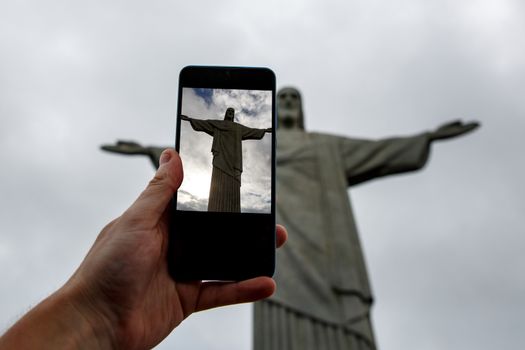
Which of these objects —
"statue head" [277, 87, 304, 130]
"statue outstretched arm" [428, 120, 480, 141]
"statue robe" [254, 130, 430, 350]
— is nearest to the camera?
"statue robe" [254, 130, 430, 350]

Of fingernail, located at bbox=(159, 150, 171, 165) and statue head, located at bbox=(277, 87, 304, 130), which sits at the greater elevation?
statue head, located at bbox=(277, 87, 304, 130)

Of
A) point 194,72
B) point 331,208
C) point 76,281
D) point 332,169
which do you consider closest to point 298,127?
point 332,169

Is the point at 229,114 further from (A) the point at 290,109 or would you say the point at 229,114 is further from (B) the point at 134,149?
(A) the point at 290,109

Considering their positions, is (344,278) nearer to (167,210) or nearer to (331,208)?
(331,208)

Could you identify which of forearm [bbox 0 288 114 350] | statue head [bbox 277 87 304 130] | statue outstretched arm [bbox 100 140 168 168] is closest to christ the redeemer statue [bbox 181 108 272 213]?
forearm [bbox 0 288 114 350]

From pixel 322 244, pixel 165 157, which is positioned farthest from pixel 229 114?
pixel 322 244

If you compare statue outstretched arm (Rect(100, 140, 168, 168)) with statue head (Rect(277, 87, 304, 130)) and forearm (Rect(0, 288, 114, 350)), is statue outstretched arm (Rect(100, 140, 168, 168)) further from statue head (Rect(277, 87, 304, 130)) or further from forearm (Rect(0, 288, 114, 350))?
forearm (Rect(0, 288, 114, 350))

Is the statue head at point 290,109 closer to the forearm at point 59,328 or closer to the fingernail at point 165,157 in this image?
the fingernail at point 165,157
